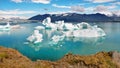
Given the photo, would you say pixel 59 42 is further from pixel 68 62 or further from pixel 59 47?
pixel 68 62

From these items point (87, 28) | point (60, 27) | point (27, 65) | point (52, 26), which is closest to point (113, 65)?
point (27, 65)

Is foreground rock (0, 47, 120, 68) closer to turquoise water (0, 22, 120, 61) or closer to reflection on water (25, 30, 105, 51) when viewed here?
Result: turquoise water (0, 22, 120, 61)

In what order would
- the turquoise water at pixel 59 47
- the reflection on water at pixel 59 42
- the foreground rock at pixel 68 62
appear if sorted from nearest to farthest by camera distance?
the foreground rock at pixel 68 62 < the turquoise water at pixel 59 47 < the reflection on water at pixel 59 42

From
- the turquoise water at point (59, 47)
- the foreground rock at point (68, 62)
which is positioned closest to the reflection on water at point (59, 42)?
the turquoise water at point (59, 47)

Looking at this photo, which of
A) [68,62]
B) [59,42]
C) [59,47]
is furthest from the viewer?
[59,42]

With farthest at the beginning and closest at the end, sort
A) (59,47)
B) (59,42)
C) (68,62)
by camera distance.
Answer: (59,42) < (59,47) < (68,62)

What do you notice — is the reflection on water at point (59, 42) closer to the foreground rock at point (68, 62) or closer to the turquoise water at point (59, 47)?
the turquoise water at point (59, 47)

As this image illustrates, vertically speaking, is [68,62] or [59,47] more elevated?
[68,62]

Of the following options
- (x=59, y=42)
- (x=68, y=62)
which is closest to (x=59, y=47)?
(x=59, y=42)
